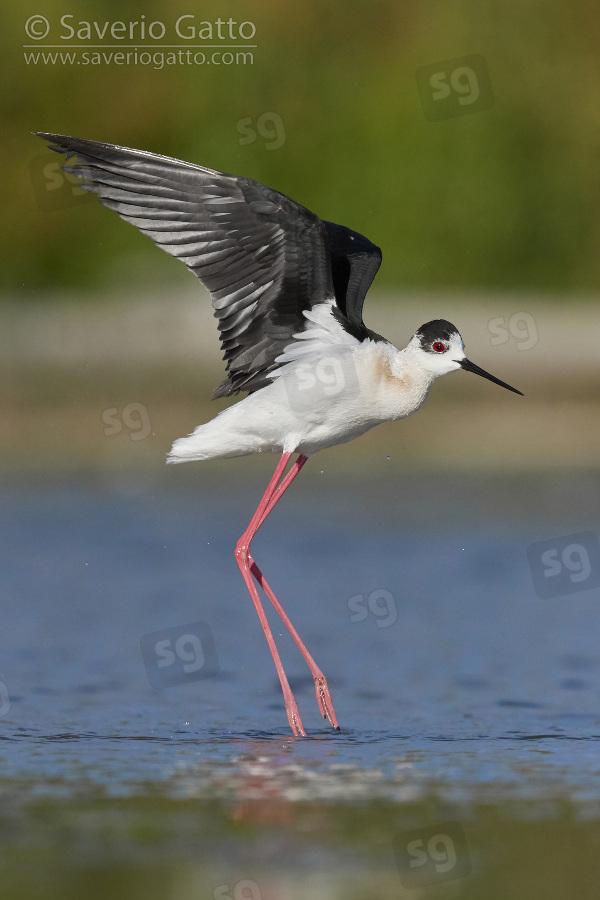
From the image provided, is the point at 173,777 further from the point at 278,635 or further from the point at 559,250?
the point at 559,250

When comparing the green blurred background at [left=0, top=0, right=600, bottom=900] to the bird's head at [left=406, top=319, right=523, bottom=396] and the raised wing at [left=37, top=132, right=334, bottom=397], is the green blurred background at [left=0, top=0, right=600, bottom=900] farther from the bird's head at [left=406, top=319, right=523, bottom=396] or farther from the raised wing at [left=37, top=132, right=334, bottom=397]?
the raised wing at [left=37, top=132, right=334, bottom=397]

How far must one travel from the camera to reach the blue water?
6160mm

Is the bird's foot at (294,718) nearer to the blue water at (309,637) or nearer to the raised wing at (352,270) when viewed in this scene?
the blue water at (309,637)

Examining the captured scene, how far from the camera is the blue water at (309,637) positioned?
6160mm
